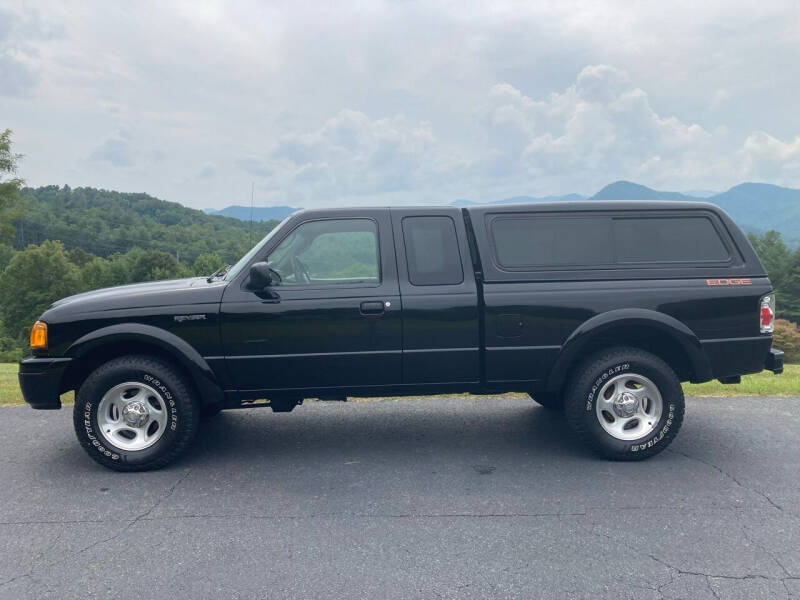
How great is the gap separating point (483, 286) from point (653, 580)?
7.48 ft

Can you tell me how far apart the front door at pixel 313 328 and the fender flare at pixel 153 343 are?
0.63ft

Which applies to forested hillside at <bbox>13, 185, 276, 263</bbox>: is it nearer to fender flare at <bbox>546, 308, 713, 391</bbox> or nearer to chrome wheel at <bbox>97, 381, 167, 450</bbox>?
chrome wheel at <bbox>97, 381, 167, 450</bbox>

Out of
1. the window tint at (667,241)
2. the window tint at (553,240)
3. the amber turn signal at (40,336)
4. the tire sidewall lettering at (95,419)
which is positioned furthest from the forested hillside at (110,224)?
the window tint at (667,241)

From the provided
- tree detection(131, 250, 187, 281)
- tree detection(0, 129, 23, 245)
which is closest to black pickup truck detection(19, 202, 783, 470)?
tree detection(0, 129, 23, 245)

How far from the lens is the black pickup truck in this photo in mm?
4559

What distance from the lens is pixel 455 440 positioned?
525 cm

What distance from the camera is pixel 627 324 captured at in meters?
4.68

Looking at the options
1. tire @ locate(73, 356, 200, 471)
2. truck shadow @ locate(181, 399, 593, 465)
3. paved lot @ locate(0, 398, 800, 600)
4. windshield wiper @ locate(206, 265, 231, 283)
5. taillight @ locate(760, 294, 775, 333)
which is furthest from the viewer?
windshield wiper @ locate(206, 265, 231, 283)

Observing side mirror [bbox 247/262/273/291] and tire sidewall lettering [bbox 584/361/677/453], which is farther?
tire sidewall lettering [bbox 584/361/677/453]

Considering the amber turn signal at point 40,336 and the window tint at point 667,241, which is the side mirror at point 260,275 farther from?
the window tint at point 667,241

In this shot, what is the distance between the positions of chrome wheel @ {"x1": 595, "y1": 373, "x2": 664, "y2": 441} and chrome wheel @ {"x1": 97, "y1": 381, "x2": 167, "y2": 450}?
326 cm

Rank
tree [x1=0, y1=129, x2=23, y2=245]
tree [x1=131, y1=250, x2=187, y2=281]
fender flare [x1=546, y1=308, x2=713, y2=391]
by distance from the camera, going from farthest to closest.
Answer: tree [x1=131, y1=250, x2=187, y2=281], tree [x1=0, y1=129, x2=23, y2=245], fender flare [x1=546, y1=308, x2=713, y2=391]

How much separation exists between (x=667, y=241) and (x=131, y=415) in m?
4.23

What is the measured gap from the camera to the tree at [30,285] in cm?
5594
